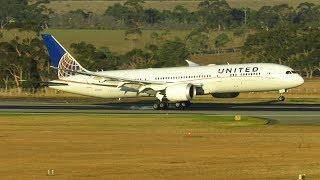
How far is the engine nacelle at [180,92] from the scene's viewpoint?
7081cm

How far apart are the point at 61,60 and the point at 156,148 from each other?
127ft

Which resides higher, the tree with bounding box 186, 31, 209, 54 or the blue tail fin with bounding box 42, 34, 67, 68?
the tree with bounding box 186, 31, 209, 54

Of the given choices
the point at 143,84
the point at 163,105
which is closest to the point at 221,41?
the point at 143,84

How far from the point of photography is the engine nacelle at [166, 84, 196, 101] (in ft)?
232

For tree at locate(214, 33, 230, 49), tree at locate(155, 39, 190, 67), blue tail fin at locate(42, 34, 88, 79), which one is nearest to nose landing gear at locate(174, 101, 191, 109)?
blue tail fin at locate(42, 34, 88, 79)

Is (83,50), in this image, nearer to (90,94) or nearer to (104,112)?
(90,94)

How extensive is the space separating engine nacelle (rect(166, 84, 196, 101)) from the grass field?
955cm

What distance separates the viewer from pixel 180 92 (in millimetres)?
70812

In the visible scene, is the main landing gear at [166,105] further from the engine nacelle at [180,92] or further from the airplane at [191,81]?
the engine nacelle at [180,92]

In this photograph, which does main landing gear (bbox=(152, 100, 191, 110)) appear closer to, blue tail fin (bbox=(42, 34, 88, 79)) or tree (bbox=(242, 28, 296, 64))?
blue tail fin (bbox=(42, 34, 88, 79))

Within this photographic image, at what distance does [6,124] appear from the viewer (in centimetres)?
5706

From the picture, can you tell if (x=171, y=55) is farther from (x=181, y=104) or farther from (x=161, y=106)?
(x=161, y=106)

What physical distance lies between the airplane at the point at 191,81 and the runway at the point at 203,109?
1262 mm

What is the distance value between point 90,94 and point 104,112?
391 inches
